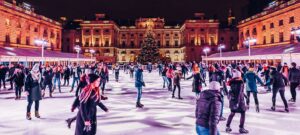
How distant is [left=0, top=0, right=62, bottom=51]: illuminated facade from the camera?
36.5m

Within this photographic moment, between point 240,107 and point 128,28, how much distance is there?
8478cm

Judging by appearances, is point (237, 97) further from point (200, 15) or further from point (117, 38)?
point (117, 38)

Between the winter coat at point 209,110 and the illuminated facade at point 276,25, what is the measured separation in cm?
2974

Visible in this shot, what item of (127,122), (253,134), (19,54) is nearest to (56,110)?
(127,122)

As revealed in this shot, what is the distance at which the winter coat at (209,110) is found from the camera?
398cm

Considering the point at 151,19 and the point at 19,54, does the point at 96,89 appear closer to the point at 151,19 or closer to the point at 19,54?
the point at 19,54

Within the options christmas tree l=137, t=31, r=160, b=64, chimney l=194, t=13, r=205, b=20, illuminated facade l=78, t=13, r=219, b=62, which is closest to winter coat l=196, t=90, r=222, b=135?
christmas tree l=137, t=31, r=160, b=64

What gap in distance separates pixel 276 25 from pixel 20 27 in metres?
36.8

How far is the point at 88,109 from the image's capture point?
443cm

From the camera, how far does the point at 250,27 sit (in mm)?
50812

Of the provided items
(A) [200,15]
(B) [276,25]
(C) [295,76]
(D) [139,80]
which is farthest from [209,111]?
(A) [200,15]

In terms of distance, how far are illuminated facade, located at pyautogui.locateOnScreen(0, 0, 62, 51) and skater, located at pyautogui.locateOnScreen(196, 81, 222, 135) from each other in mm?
31013

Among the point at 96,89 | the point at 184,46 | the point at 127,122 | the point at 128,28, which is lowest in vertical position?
the point at 127,122

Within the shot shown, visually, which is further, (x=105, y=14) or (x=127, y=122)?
(x=105, y=14)
